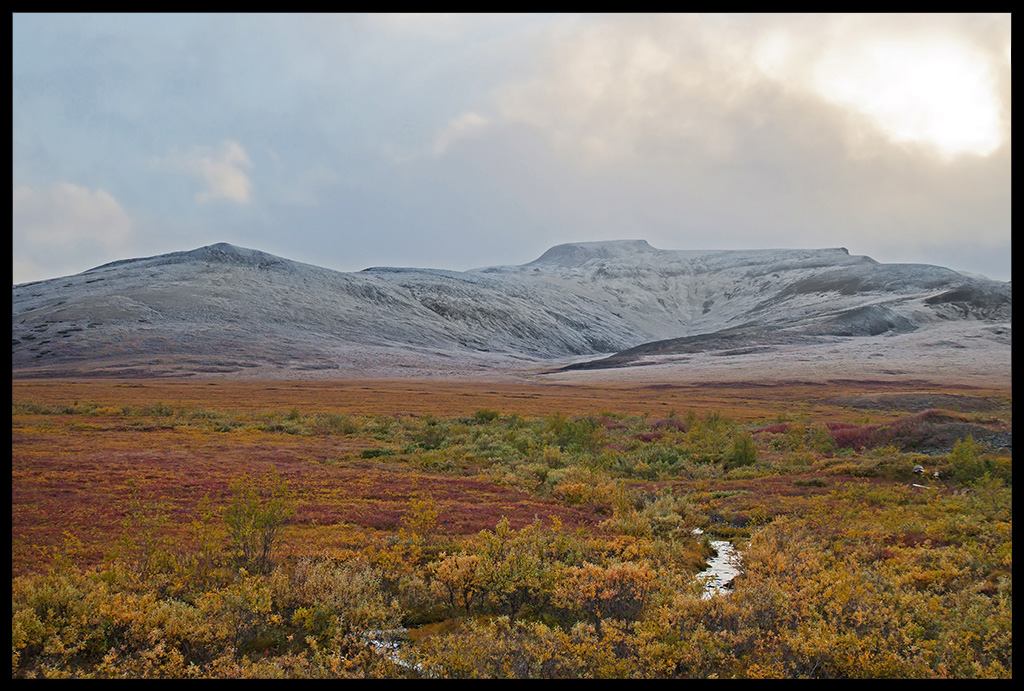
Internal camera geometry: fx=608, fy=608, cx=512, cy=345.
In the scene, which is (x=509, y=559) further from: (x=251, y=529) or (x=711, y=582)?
(x=251, y=529)

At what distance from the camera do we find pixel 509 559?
9.54 metres

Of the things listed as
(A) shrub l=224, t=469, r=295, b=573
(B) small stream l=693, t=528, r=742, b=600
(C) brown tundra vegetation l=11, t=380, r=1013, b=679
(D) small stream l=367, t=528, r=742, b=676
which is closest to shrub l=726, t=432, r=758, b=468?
(C) brown tundra vegetation l=11, t=380, r=1013, b=679

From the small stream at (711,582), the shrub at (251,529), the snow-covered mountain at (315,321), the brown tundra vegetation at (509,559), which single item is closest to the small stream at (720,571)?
the small stream at (711,582)

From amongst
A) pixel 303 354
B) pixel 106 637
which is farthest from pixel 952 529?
pixel 303 354

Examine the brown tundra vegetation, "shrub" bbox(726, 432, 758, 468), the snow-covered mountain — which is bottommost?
"shrub" bbox(726, 432, 758, 468)

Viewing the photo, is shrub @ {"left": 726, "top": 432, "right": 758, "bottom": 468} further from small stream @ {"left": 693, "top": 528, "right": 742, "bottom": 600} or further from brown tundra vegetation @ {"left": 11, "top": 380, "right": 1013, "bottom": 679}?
small stream @ {"left": 693, "top": 528, "right": 742, "bottom": 600}

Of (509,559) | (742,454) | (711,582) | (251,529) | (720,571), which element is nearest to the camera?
(509,559)

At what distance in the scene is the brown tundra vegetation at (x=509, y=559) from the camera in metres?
7.01

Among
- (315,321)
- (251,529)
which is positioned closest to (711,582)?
(251,529)

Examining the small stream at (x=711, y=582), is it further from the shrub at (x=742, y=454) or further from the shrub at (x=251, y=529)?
the shrub at (x=742, y=454)

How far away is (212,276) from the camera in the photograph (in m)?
165

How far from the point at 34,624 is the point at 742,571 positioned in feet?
35.6

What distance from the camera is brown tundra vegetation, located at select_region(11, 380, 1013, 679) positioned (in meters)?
7.01
